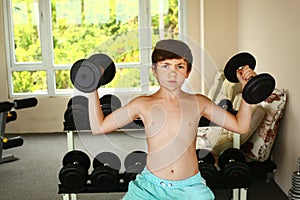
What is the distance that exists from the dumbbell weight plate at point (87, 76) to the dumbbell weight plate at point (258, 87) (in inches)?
19.3

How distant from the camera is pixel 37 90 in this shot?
4.89 m

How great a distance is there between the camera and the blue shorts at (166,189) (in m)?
1.46

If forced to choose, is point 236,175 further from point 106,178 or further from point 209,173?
point 106,178

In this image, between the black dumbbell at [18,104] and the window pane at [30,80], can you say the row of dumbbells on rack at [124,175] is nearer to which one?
the black dumbbell at [18,104]

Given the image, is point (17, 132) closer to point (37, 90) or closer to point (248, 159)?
point (37, 90)

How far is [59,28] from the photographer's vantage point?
15.7 ft

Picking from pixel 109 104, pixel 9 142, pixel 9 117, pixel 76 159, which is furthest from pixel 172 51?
pixel 9 117

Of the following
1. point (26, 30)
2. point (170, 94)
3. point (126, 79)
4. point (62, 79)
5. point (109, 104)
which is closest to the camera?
point (170, 94)

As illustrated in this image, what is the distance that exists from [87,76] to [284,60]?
1.77 metres

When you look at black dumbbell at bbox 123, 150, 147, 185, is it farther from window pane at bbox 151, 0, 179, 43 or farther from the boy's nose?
window pane at bbox 151, 0, 179, 43

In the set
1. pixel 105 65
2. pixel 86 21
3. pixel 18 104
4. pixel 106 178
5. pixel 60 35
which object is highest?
pixel 86 21

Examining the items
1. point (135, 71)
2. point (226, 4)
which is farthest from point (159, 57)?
point (226, 4)

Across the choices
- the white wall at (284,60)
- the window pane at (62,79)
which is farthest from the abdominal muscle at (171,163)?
the window pane at (62,79)

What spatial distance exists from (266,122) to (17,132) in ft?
9.84
